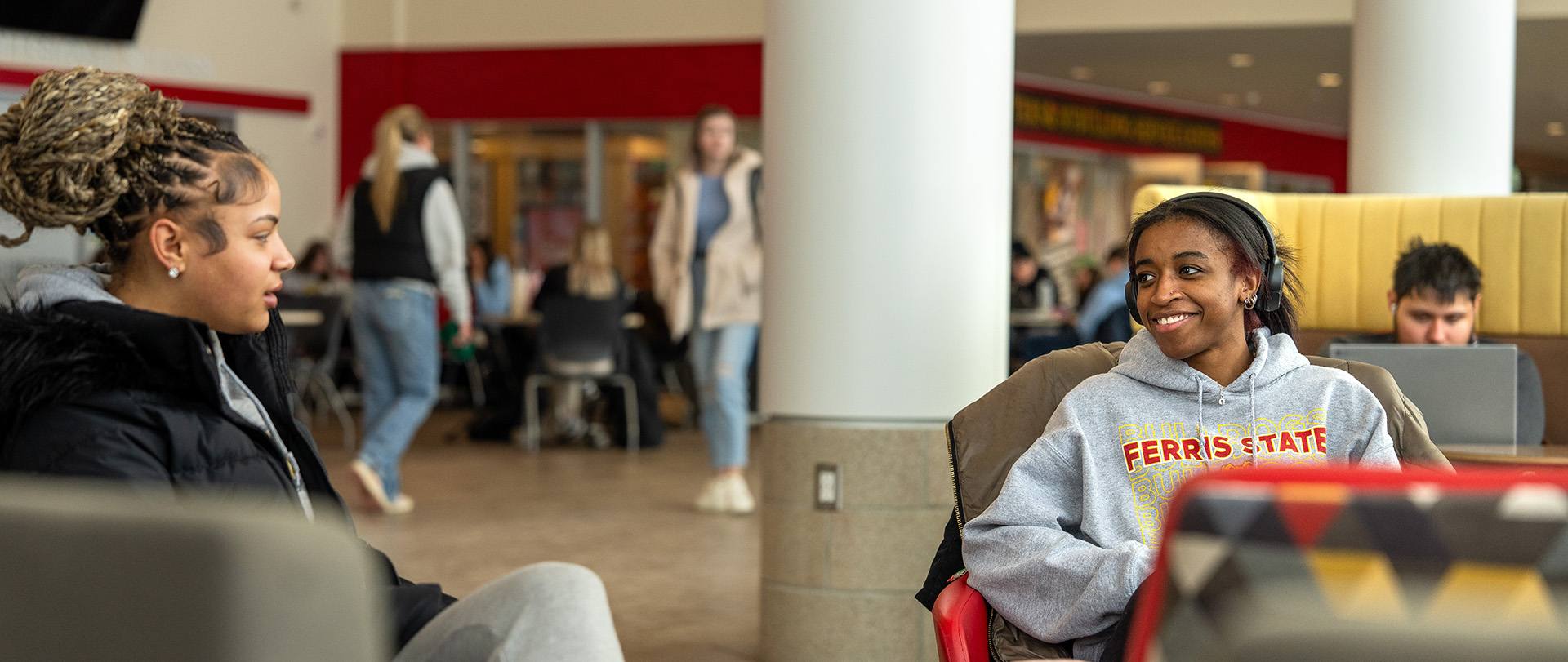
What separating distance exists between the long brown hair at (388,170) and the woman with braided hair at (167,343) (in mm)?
3753

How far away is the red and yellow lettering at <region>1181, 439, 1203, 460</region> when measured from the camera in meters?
1.79

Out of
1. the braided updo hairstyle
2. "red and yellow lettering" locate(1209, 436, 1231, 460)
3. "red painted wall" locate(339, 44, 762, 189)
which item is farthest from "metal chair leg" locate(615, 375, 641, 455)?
the braided updo hairstyle

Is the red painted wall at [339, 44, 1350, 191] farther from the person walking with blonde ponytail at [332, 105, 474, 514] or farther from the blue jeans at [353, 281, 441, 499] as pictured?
the blue jeans at [353, 281, 441, 499]

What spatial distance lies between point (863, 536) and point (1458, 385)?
3.85 feet

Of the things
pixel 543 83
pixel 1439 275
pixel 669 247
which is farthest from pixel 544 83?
pixel 1439 275

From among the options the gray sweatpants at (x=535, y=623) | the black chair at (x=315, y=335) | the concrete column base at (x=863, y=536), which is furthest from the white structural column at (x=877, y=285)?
the black chair at (x=315, y=335)

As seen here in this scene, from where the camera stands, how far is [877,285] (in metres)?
2.86

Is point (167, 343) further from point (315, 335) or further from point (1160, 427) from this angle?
point (315, 335)

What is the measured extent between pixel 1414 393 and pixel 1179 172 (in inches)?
486

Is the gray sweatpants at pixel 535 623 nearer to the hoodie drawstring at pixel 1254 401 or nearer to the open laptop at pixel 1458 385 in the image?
the hoodie drawstring at pixel 1254 401

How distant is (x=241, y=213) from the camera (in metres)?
1.51

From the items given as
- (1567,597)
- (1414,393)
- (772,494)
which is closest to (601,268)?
(772,494)

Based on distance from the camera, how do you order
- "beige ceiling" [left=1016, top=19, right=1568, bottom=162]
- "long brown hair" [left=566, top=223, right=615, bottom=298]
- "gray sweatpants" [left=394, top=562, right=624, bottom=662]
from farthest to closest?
"beige ceiling" [left=1016, top=19, right=1568, bottom=162] < "long brown hair" [left=566, top=223, right=615, bottom=298] < "gray sweatpants" [left=394, top=562, right=624, bottom=662]

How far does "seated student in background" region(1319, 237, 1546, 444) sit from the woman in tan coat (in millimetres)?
2554
